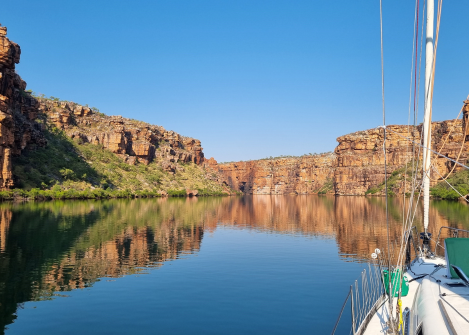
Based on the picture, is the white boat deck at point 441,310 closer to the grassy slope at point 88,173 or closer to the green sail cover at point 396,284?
the green sail cover at point 396,284

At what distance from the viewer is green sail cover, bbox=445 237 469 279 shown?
11.8 meters

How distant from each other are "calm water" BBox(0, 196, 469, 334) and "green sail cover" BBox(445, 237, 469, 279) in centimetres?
452

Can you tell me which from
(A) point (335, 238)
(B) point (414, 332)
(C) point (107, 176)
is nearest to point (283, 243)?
(A) point (335, 238)

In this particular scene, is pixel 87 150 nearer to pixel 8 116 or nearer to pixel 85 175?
pixel 85 175

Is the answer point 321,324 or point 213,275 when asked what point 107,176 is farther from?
point 321,324

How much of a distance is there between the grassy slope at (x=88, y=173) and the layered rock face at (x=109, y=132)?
4074 mm

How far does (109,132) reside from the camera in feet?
515

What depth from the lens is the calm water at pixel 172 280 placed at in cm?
1438

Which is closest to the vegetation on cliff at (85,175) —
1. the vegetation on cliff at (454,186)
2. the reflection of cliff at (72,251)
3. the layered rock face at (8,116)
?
the layered rock face at (8,116)

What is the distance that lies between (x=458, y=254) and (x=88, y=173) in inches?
4806

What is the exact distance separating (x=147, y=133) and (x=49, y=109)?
42.9m

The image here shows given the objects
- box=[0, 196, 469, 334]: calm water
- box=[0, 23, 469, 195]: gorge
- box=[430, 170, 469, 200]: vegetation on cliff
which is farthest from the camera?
box=[430, 170, 469, 200]: vegetation on cliff

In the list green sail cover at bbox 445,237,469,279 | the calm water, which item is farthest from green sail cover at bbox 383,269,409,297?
the calm water

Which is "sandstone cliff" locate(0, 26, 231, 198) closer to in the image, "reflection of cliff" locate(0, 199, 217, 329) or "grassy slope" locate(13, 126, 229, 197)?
"grassy slope" locate(13, 126, 229, 197)
